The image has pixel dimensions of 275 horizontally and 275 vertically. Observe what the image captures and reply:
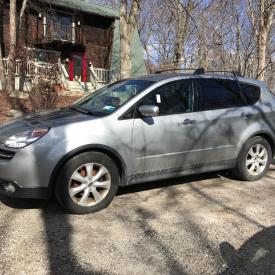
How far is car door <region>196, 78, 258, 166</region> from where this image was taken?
6.00 meters

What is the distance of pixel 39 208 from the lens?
5.20 meters

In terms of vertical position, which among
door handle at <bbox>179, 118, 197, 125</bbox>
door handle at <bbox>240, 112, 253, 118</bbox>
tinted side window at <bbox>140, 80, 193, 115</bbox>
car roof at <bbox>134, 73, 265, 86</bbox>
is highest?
car roof at <bbox>134, 73, 265, 86</bbox>

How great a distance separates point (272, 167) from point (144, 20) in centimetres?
3905

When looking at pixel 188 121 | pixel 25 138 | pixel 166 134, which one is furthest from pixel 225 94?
pixel 25 138

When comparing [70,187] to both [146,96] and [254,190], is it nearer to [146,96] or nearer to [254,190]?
[146,96]

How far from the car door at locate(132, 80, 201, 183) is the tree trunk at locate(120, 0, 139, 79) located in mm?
7708

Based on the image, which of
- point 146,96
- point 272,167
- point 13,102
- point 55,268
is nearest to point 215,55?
point 13,102

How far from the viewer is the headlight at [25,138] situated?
4766mm

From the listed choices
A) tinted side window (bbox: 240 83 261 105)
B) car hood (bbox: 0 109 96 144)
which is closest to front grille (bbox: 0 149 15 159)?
car hood (bbox: 0 109 96 144)

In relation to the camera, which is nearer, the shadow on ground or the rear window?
the shadow on ground

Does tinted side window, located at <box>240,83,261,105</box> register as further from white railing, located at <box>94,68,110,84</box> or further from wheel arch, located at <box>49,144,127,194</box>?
white railing, located at <box>94,68,110,84</box>

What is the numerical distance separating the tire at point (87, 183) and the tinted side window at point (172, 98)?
3.31 ft

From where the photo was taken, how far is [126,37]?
45.5 feet

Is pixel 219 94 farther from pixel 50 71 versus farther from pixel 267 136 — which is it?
pixel 50 71
